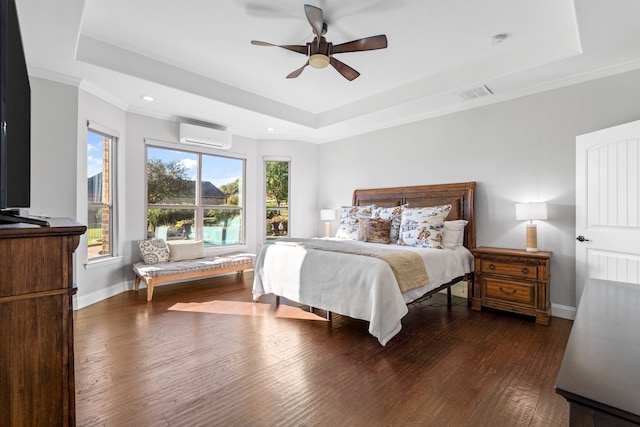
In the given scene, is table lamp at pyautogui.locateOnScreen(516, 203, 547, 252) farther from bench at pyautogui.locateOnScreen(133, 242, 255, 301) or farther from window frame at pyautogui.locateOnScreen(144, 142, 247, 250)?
window frame at pyautogui.locateOnScreen(144, 142, 247, 250)

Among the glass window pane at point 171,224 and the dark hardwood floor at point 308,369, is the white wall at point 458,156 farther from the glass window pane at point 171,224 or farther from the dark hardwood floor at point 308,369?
the dark hardwood floor at point 308,369

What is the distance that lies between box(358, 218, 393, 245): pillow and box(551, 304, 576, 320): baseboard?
195 centimetres

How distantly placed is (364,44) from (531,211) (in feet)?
8.05

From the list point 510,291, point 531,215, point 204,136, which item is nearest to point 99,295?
point 204,136

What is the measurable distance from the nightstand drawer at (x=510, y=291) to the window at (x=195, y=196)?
4098mm

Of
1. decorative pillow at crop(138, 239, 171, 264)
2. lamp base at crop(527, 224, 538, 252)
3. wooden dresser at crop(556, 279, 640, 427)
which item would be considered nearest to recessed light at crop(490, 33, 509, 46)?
lamp base at crop(527, 224, 538, 252)

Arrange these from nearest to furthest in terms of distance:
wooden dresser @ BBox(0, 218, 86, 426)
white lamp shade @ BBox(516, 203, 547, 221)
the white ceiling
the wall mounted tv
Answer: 1. wooden dresser @ BBox(0, 218, 86, 426)
2. the wall mounted tv
3. the white ceiling
4. white lamp shade @ BBox(516, 203, 547, 221)

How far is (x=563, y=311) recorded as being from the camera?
3.31m

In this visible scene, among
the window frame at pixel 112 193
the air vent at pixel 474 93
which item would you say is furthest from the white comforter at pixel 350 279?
the window frame at pixel 112 193

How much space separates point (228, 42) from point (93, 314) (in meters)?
3.24

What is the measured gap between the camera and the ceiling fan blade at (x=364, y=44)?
2.45 metres

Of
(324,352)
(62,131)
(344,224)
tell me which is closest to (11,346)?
(324,352)

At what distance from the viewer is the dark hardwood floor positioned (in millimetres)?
1742

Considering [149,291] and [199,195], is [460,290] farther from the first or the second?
[199,195]
